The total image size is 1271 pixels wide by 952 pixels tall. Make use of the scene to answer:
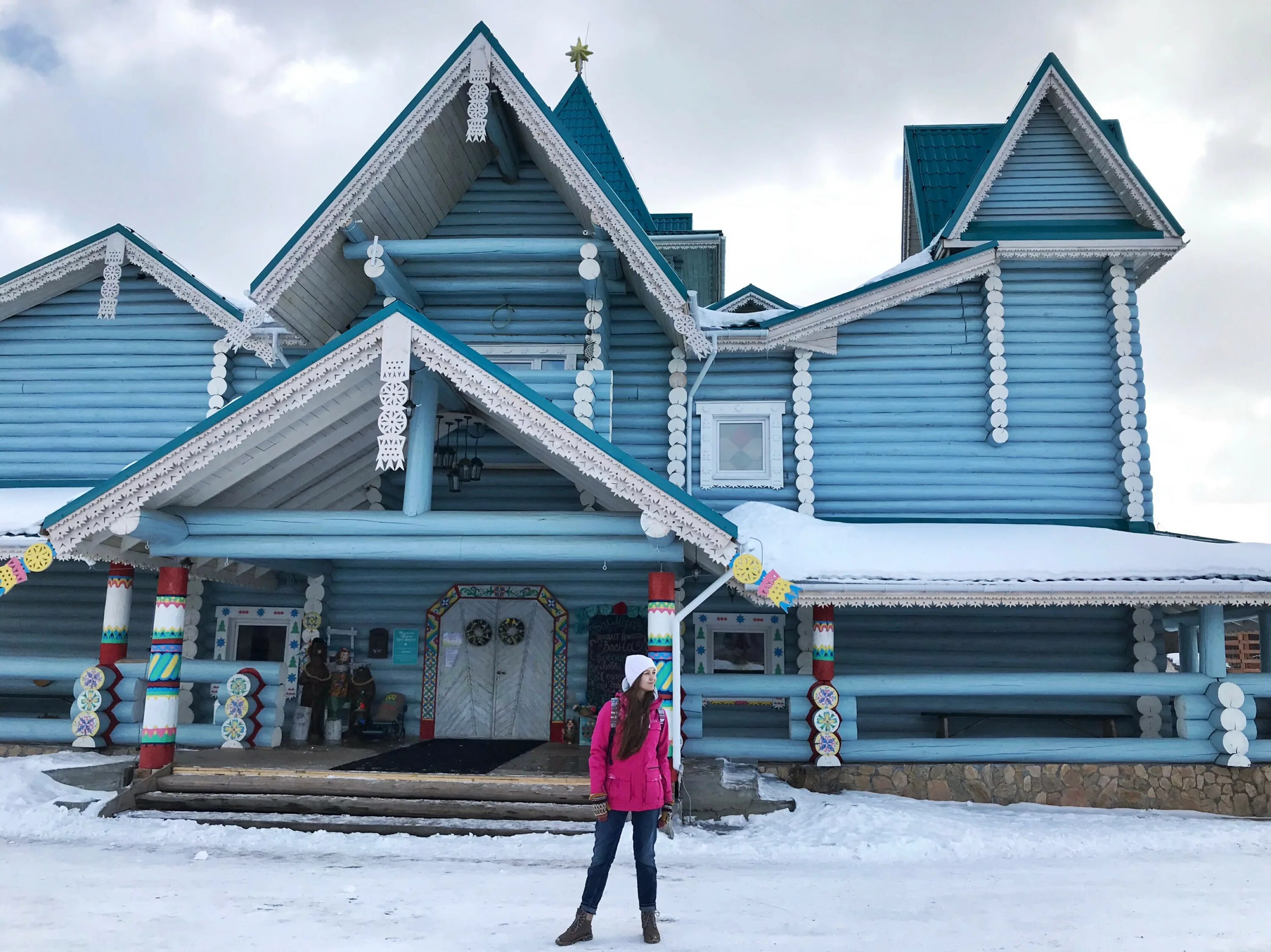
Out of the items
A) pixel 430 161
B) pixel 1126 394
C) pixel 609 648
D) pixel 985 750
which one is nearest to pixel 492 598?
pixel 609 648

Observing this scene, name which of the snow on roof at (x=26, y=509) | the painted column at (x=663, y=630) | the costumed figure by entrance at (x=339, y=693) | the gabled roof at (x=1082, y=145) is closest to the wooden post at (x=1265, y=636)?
the gabled roof at (x=1082, y=145)

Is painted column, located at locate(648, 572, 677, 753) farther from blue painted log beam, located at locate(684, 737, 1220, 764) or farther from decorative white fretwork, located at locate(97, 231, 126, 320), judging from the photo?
decorative white fretwork, located at locate(97, 231, 126, 320)

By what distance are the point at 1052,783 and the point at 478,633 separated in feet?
24.3

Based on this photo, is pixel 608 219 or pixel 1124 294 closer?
pixel 608 219

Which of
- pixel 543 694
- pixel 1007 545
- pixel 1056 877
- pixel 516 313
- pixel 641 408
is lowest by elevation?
pixel 1056 877

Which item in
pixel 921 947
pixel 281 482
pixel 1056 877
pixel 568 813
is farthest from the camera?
pixel 281 482

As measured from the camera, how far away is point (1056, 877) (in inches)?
259

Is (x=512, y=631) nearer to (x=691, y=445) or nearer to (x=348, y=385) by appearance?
(x=691, y=445)

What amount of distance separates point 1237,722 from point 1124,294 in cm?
577

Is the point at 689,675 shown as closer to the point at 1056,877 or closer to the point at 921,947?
the point at 1056,877

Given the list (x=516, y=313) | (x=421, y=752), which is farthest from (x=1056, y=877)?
(x=516, y=313)

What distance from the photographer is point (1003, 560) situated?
9.77m

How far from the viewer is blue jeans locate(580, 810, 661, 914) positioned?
4.80m

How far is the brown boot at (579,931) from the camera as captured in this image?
4734 mm
